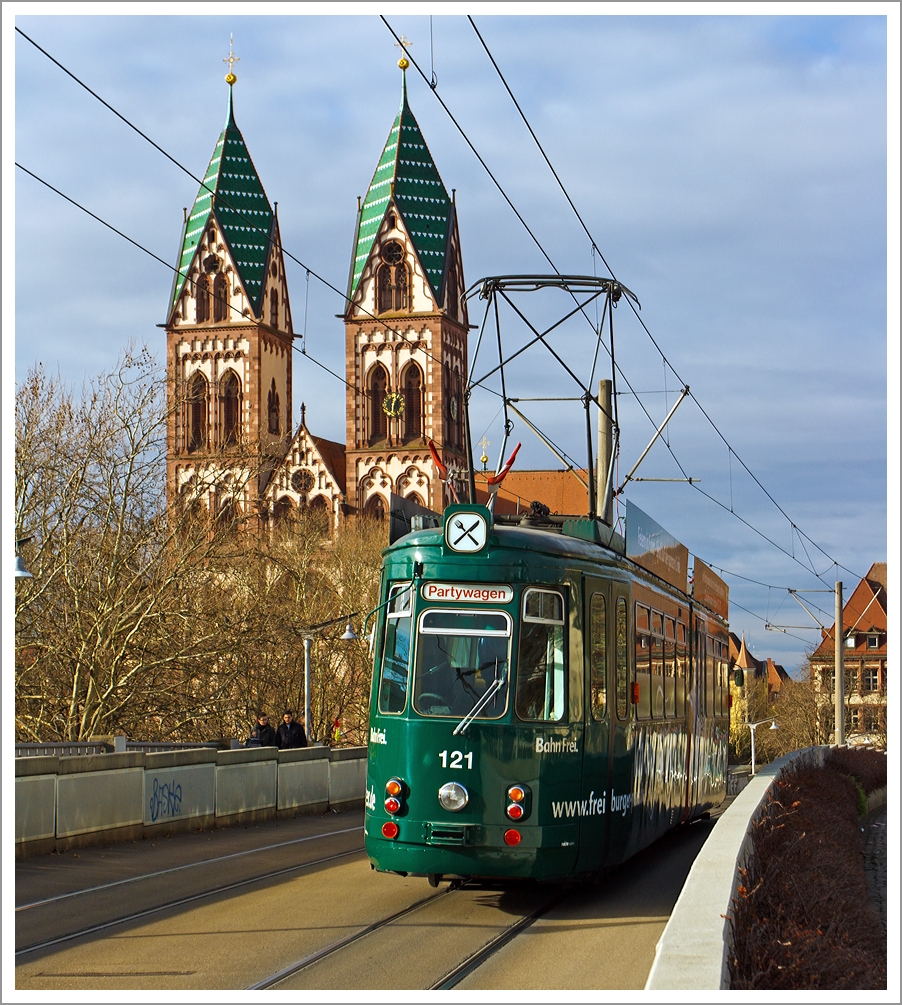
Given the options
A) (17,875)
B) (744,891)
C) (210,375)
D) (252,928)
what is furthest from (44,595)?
(210,375)

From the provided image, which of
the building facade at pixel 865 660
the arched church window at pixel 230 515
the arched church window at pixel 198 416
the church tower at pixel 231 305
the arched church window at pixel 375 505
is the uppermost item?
the church tower at pixel 231 305

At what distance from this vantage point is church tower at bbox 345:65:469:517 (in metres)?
84.4

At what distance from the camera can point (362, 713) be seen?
173 feet

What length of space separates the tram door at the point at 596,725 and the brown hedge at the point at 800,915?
1.17m

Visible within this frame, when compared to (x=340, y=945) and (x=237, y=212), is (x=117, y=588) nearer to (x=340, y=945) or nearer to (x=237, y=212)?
(x=340, y=945)

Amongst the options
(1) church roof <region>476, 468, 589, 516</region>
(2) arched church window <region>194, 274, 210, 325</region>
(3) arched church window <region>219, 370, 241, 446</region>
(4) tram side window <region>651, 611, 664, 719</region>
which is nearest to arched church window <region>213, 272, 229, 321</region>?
(2) arched church window <region>194, 274, 210, 325</region>

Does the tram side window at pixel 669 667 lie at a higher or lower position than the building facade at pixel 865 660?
higher

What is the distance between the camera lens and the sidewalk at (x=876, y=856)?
16.7 meters

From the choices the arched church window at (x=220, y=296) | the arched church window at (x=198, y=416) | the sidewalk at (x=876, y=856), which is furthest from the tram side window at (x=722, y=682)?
the arched church window at (x=220, y=296)

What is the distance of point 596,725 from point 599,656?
0.55m

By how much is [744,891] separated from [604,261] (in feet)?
49.2

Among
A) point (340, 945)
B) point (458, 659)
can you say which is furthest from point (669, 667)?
point (340, 945)

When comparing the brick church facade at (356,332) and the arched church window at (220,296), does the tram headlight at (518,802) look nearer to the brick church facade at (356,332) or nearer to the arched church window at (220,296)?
the brick church facade at (356,332)

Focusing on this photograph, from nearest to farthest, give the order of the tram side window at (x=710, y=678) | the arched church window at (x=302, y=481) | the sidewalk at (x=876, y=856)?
the sidewalk at (x=876, y=856) → the tram side window at (x=710, y=678) → the arched church window at (x=302, y=481)
